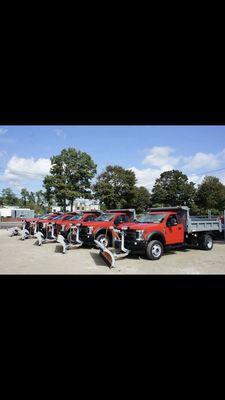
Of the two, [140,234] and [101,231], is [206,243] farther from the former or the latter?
[101,231]

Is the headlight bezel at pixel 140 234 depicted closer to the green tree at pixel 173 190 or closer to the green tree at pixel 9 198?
the green tree at pixel 173 190

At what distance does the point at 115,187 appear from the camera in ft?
131

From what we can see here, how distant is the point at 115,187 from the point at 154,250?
31.5 meters

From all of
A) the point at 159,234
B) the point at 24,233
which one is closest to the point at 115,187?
the point at 24,233

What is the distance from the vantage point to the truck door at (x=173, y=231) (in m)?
9.16

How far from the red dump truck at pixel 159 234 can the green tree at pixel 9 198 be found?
2875 inches

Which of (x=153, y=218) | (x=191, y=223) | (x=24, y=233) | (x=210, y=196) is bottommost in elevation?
(x=24, y=233)

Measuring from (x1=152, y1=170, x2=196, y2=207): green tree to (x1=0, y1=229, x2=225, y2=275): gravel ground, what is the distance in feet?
142

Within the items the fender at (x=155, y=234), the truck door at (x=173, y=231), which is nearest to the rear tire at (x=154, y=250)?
the fender at (x=155, y=234)

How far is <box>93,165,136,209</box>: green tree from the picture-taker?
37844mm
